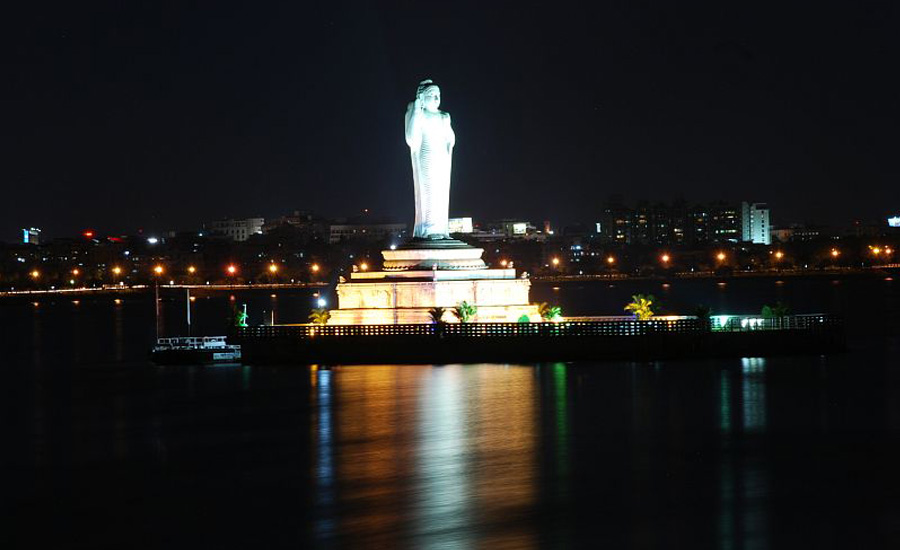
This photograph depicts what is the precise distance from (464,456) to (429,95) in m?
18.8

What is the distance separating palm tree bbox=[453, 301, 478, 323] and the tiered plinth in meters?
0.27

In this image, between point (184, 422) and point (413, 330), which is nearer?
point (184, 422)

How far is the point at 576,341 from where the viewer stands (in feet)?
120

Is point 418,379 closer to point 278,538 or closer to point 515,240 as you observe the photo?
point 278,538

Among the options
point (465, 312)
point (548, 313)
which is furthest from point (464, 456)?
point (548, 313)

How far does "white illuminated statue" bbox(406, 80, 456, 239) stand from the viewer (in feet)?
133

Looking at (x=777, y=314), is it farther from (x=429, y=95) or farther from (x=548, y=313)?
(x=429, y=95)

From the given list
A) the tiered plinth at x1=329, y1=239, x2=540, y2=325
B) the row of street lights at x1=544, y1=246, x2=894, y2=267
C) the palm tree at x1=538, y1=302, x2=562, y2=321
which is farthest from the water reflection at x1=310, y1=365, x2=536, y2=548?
the row of street lights at x1=544, y1=246, x2=894, y2=267

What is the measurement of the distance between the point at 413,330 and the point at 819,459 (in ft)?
52.1

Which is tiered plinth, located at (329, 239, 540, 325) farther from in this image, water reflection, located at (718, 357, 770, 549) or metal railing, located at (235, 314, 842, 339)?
water reflection, located at (718, 357, 770, 549)

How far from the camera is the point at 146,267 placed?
557 ft

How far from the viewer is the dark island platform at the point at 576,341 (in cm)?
3659

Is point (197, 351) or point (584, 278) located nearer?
point (197, 351)

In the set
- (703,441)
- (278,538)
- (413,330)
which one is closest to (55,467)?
(278,538)
